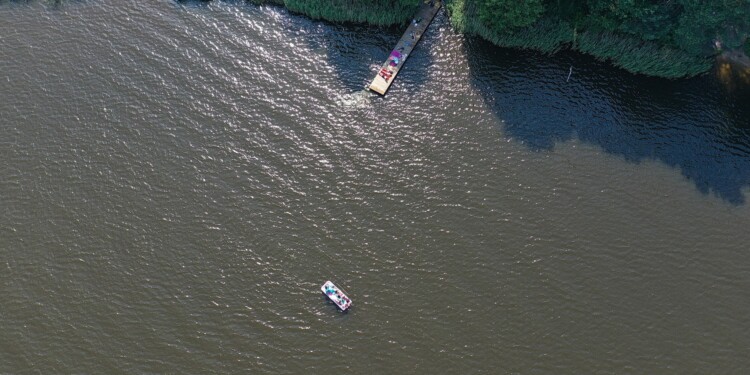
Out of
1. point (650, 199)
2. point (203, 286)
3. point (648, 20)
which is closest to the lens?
point (203, 286)

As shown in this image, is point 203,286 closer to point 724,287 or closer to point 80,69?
point 80,69

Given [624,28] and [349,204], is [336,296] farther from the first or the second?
[624,28]

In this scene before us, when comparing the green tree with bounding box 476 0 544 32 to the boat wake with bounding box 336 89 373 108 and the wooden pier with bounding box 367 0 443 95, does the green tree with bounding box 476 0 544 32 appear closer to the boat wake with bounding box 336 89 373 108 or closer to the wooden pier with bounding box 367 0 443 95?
the wooden pier with bounding box 367 0 443 95

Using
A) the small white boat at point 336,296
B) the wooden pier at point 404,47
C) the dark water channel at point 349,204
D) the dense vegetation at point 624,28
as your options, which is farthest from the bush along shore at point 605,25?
the small white boat at point 336,296

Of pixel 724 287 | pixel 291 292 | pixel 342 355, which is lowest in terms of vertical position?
pixel 342 355

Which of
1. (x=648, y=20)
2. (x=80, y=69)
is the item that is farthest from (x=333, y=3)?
(x=648, y=20)

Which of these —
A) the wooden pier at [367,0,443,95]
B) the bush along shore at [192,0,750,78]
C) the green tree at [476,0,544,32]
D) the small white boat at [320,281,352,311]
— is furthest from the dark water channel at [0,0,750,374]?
the green tree at [476,0,544,32]
